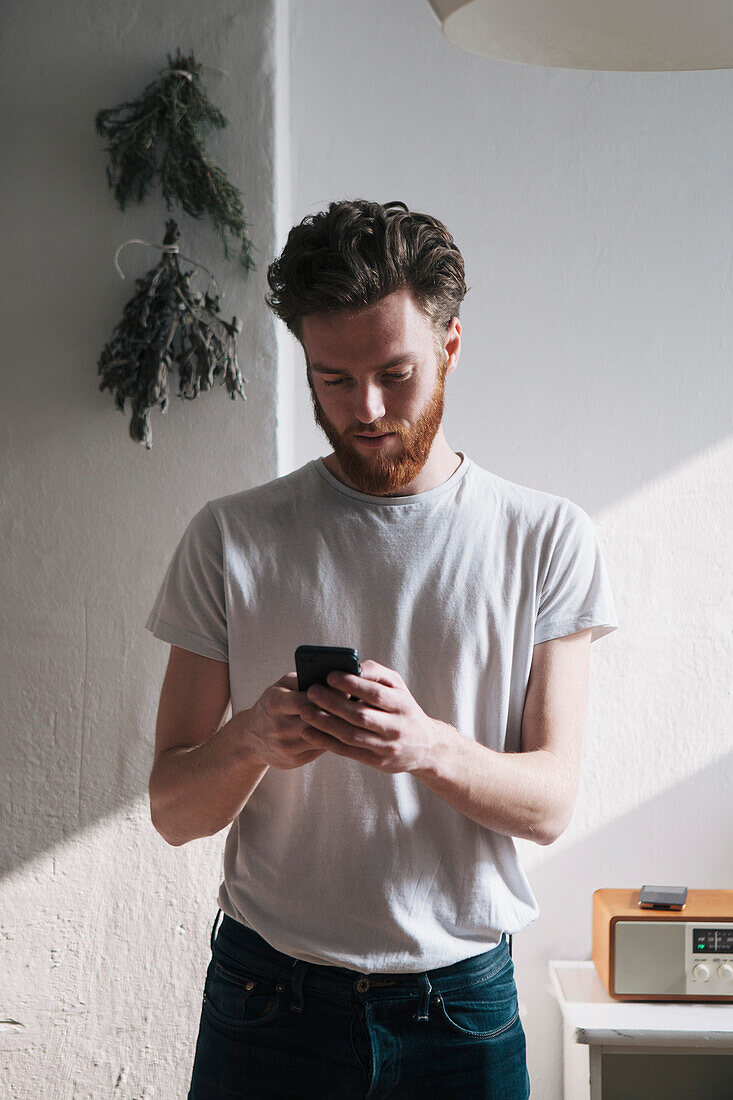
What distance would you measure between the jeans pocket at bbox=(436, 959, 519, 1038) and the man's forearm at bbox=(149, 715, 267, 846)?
366 millimetres

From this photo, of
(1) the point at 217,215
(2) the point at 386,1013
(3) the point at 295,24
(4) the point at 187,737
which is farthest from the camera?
(3) the point at 295,24

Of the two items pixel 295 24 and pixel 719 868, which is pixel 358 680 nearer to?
pixel 719 868

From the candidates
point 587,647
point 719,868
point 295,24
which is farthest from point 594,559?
point 295,24

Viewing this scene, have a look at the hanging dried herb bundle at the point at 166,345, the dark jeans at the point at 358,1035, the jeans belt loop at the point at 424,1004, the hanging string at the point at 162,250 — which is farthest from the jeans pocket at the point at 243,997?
the hanging string at the point at 162,250

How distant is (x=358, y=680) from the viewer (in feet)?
3.69

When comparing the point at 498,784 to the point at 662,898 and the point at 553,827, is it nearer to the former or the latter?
the point at 553,827

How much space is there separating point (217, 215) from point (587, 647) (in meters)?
1.22

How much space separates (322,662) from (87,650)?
113 cm

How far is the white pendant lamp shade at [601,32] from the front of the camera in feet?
2.44

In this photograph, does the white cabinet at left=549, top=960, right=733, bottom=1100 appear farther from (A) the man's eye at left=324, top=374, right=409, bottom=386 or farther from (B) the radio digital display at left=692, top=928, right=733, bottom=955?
(A) the man's eye at left=324, top=374, right=409, bottom=386

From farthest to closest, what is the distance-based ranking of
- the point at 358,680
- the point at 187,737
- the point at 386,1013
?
the point at 187,737 < the point at 386,1013 < the point at 358,680

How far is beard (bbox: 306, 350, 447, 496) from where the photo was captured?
1341 mm

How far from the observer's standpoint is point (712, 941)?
2006 mm

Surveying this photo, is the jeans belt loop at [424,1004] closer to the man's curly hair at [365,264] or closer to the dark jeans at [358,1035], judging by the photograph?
the dark jeans at [358,1035]
